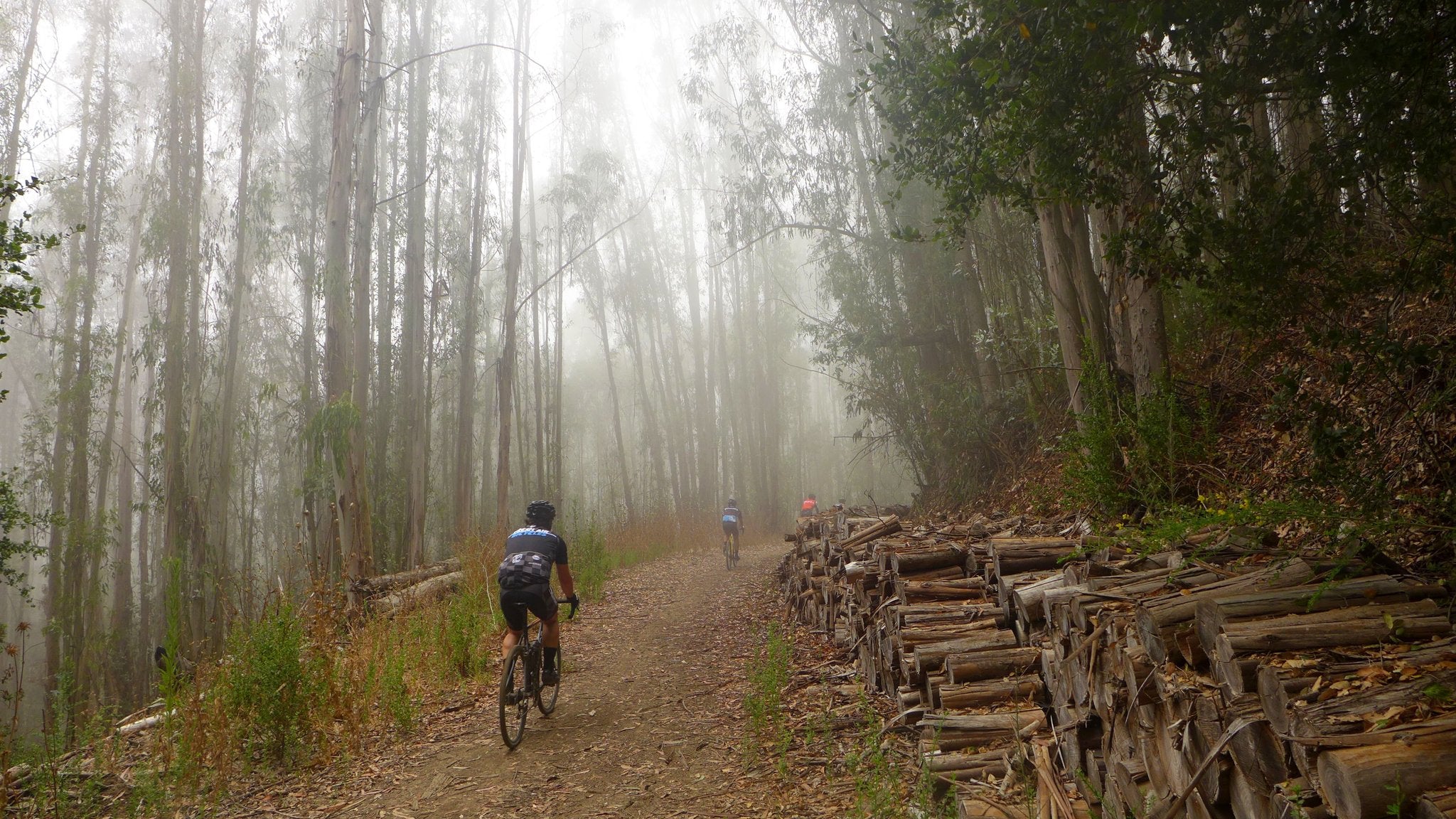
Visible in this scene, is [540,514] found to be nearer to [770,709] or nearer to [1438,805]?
[770,709]

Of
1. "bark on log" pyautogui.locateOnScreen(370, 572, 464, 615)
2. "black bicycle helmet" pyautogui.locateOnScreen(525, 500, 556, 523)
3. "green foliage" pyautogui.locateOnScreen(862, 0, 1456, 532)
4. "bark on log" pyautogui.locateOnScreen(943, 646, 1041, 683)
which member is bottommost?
"bark on log" pyautogui.locateOnScreen(943, 646, 1041, 683)

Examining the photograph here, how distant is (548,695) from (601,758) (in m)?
1.23

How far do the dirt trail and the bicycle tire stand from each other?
114 mm

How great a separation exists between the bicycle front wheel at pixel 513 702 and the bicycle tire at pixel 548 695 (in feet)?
0.64

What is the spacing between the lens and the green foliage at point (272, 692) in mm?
5328

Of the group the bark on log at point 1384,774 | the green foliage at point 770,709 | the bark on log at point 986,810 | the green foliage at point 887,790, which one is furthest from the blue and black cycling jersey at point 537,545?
the bark on log at point 1384,774

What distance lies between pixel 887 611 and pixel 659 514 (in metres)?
16.3

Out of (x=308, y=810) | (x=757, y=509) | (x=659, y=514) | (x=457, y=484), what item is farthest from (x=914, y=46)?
(x=757, y=509)

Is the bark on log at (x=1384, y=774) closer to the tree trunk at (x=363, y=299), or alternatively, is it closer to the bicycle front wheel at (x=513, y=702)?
the bicycle front wheel at (x=513, y=702)

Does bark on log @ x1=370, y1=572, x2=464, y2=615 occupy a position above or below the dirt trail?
above

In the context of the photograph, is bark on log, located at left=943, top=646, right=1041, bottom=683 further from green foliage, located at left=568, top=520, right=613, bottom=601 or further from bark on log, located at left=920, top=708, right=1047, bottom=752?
green foliage, located at left=568, top=520, right=613, bottom=601

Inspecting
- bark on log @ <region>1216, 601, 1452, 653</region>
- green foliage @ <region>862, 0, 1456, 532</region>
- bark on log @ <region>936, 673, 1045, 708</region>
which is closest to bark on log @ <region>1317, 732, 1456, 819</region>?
bark on log @ <region>1216, 601, 1452, 653</region>

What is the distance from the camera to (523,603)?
18.7 ft

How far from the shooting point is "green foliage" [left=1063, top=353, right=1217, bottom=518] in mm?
5066
